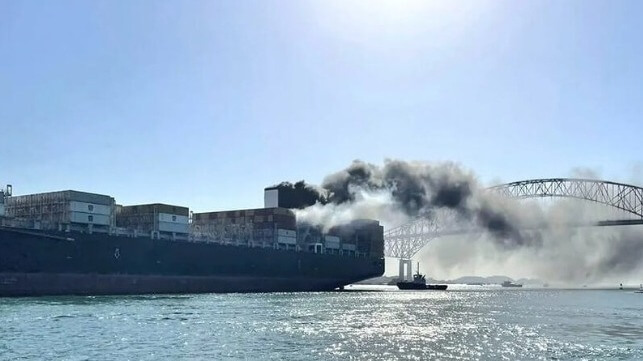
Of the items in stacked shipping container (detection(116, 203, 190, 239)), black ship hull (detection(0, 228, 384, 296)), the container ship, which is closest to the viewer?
black ship hull (detection(0, 228, 384, 296))

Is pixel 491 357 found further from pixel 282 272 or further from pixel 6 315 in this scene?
pixel 282 272

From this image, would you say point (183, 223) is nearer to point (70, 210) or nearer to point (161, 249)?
point (161, 249)

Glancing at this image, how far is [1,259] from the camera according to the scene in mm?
76625

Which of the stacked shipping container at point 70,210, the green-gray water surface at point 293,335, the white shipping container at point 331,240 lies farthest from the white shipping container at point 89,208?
the white shipping container at point 331,240

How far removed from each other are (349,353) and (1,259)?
57.6m

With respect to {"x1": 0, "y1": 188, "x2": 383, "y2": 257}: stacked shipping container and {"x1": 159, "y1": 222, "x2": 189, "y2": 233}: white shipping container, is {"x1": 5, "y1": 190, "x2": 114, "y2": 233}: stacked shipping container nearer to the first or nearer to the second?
{"x1": 0, "y1": 188, "x2": 383, "y2": 257}: stacked shipping container

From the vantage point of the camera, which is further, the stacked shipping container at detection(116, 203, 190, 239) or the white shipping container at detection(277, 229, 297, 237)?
the white shipping container at detection(277, 229, 297, 237)

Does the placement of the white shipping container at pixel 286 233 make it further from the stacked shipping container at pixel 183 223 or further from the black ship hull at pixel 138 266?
the black ship hull at pixel 138 266

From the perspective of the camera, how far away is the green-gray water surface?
35.0m

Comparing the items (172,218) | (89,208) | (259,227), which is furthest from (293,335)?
(259,227)

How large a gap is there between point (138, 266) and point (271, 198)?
2253 inches

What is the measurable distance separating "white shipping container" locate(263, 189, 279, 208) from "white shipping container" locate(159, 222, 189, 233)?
1578 inches

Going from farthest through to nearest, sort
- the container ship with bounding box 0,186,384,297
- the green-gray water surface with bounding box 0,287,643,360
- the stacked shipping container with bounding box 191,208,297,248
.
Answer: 1. the stacked shipping container with bounding box 191,208,297,248
2. the container ship with bounding box 0,186,384,297
3. the green-gray water surface with bounding box 0,287,643,360

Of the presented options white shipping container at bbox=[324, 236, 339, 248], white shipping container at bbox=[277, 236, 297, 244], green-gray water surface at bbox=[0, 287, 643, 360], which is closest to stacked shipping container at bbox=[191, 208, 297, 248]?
white shipping container at bbox=[277, 236, 297, 244]
